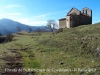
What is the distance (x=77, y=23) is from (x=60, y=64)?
47.2 metres

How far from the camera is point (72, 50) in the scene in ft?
105

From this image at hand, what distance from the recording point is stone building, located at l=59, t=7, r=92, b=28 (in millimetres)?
69250

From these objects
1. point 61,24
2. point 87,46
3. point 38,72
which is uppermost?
point 61,24

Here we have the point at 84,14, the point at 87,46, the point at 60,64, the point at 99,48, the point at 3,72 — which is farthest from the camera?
the point at 84,14

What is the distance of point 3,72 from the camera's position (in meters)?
22.5

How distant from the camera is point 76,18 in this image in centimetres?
6956

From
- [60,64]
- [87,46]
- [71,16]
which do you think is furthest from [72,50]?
[71,16]

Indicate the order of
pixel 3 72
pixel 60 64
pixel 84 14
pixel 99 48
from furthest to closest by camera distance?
pixel 84 14 → pixel 99 48 → pixel 60 64 → pixel 3 72

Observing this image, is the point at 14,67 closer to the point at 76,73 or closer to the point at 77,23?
the point at 76,73

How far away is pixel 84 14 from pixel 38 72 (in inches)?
2234

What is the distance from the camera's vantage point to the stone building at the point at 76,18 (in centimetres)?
6925

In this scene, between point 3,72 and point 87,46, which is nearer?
point 3,72

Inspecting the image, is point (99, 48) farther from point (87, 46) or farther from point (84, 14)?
point (84, 14)

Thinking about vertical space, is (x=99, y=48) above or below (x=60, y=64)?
above
